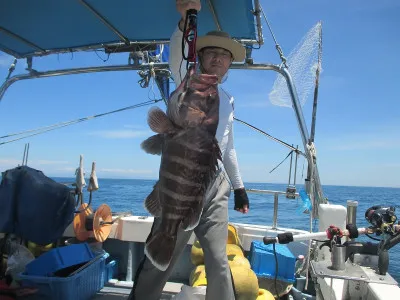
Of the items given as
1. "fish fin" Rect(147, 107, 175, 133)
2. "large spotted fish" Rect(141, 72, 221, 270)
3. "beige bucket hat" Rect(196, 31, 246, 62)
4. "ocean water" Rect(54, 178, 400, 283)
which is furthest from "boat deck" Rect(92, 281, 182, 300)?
"beige bucket hat" Rect(196, 31, 246, 62)

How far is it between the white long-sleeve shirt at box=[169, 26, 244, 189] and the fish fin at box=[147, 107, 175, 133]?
75 centimetres

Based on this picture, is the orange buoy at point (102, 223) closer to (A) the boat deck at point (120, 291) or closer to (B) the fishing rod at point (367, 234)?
(A) the boat deck at point (120, 291)

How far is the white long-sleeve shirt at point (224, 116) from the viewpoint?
2803 mm

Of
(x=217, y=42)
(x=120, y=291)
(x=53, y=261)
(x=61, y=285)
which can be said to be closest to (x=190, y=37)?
(x=217, y=42)

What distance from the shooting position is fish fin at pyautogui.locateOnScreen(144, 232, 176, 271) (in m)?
2.21

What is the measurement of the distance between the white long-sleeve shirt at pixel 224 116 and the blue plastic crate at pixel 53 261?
2.25 meters

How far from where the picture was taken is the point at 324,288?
140 inches

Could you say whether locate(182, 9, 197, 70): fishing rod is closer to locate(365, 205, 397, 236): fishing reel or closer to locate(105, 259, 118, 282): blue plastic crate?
locate(365, 205, 397, 236): fishing reel

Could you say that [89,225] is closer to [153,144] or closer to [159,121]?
[153,144]

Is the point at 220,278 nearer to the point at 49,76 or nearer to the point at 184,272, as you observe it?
the point at 184,272

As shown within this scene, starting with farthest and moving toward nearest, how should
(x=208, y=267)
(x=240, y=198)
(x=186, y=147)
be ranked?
(x=240, y=198), (x=208, y=267), (x=186, y=147)

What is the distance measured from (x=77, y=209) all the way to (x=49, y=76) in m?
2.23

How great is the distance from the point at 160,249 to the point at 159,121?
83 centimetres

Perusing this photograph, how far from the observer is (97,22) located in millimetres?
4523
